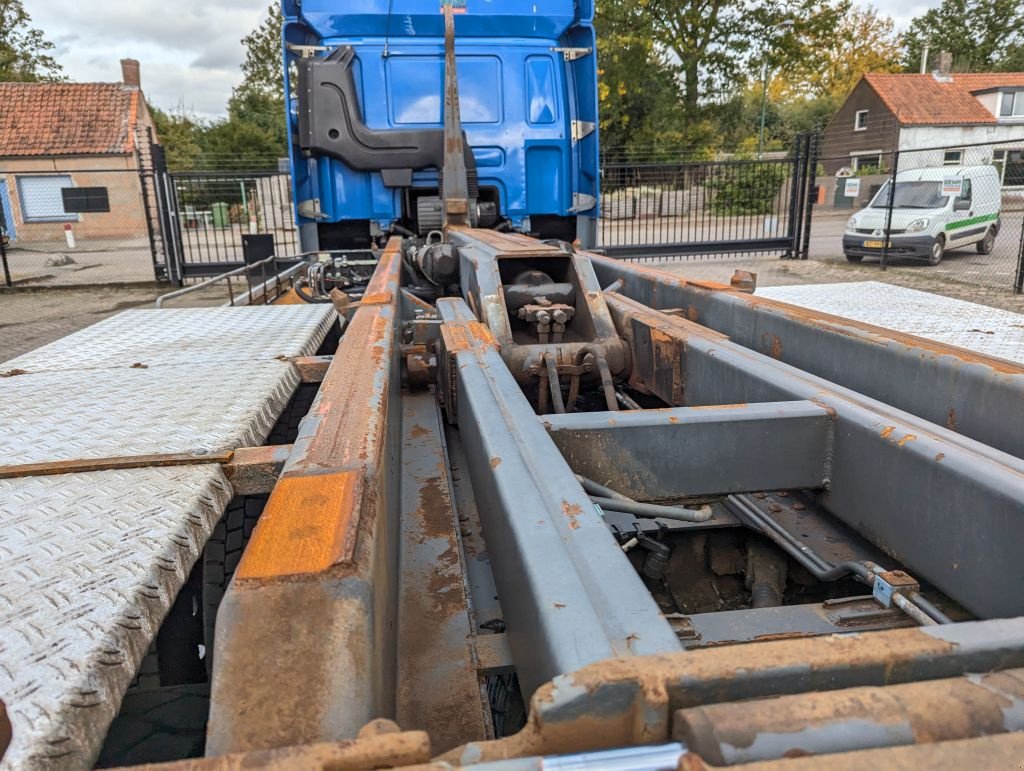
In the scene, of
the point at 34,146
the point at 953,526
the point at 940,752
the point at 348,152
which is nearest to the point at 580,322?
the point at 953,526

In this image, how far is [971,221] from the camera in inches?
623

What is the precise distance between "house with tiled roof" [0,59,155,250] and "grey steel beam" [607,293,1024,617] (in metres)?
32.5

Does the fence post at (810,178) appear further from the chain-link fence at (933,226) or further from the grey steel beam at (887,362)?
the grey steel beam at (887,362)

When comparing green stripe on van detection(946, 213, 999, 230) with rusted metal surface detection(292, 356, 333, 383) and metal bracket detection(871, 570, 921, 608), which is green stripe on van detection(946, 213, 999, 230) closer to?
rusted metal surface detection(292, 356, 333, 383)

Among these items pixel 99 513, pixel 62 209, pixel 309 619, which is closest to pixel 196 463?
pixel 99 513

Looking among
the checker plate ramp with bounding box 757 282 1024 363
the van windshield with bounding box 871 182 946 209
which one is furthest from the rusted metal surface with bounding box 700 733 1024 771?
the van windshield with bounding box 871 182 946 209

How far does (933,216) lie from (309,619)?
1703cm

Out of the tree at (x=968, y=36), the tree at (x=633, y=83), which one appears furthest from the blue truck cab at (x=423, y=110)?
the tree at (x=968, y=36)

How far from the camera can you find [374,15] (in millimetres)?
6234

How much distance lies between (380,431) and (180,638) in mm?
861

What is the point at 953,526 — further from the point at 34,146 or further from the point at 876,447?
the point at 34,146

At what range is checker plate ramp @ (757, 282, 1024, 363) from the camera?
18.2ft

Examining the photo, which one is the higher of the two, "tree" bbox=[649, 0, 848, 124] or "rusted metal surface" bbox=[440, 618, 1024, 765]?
"tree" bbox=[649, 0, 848, 124]

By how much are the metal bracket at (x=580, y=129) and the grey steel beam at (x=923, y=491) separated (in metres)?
4.98
